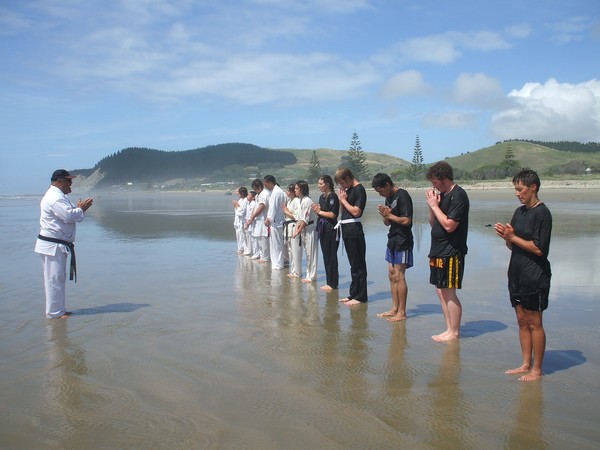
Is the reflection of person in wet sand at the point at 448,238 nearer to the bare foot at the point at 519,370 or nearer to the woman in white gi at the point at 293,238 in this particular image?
the bare foot at the point at 519,370

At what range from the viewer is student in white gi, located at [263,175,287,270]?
10.2 meters

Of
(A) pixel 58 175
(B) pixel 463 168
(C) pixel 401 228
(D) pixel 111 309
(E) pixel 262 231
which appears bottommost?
(D) pixel 111 309

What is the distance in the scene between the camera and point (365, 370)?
176 inches

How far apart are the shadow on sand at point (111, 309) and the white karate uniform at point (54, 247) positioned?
296 millimetres

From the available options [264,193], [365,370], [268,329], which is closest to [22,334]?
[268,329]

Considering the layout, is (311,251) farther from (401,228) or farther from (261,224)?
(401,228)

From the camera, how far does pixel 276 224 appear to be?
10297 mm

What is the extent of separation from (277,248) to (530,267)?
644cm

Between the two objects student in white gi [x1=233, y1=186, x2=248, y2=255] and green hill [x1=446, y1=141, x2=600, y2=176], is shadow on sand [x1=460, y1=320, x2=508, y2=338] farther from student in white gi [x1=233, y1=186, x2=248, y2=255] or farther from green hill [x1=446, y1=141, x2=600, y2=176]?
green hill [x1=446, y1=141, x2=600, y2=176]

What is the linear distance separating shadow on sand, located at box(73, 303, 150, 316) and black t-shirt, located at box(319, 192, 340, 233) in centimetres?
287

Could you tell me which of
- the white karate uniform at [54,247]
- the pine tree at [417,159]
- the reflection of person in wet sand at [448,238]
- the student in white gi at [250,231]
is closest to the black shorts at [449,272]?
the reflection of person in wet sand at [448,238]

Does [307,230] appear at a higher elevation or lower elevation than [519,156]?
lower

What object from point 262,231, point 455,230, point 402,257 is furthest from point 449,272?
point 262,231

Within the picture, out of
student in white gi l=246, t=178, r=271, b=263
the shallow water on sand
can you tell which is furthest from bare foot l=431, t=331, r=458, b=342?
student in white gi l=246, t=178, r=271, b=263
